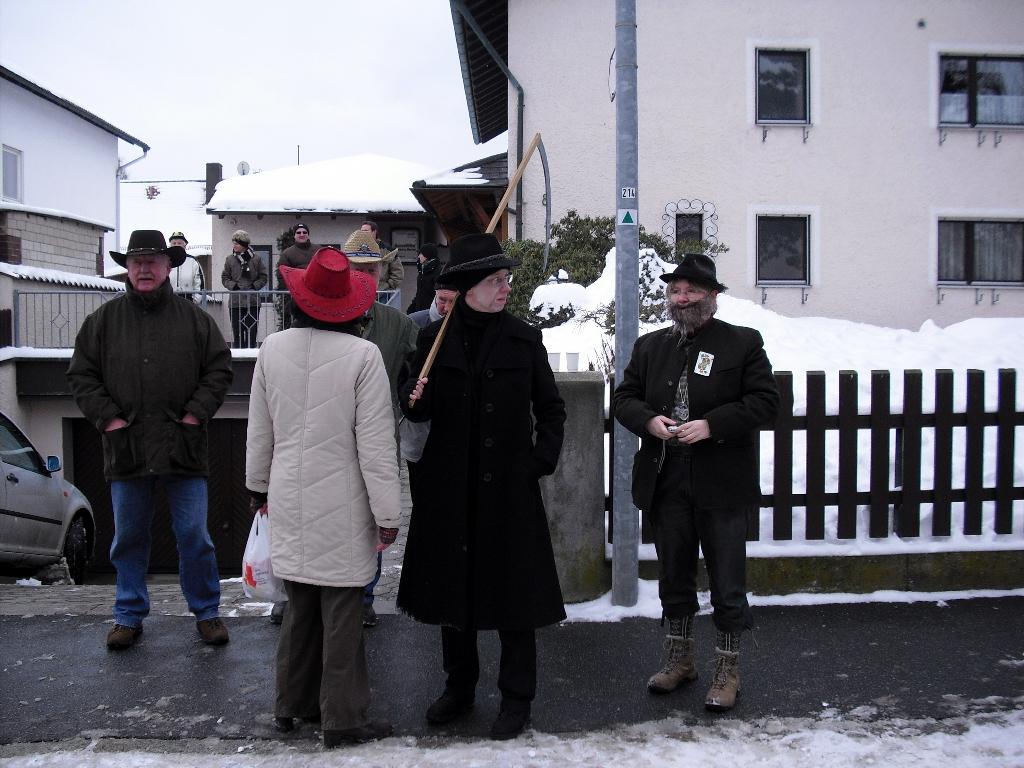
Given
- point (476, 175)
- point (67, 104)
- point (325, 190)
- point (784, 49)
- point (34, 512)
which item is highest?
point (67, 104)

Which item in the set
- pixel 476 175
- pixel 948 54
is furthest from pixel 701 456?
pixel 948 54

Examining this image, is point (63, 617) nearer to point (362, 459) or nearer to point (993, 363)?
point (362, 459)

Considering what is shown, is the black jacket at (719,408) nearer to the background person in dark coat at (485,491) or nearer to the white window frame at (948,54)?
the background person in dark coat at (485,491)

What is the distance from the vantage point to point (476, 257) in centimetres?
371

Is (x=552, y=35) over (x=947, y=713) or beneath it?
over

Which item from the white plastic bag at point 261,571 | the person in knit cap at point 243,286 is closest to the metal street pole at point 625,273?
the white plastic bag at point 261,571

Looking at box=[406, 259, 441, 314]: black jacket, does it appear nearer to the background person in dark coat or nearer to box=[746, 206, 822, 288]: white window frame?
the background person in dark coat

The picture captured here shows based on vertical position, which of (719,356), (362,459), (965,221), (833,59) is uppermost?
(833,59)

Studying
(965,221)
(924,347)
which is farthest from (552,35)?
(924,347)

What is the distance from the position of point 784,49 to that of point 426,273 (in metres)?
10.0

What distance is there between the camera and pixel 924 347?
9883 mm

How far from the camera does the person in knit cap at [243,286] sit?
13.6 metres

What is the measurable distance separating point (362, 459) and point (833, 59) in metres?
15.1

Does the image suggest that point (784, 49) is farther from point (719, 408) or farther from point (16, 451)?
point (719, 408)
